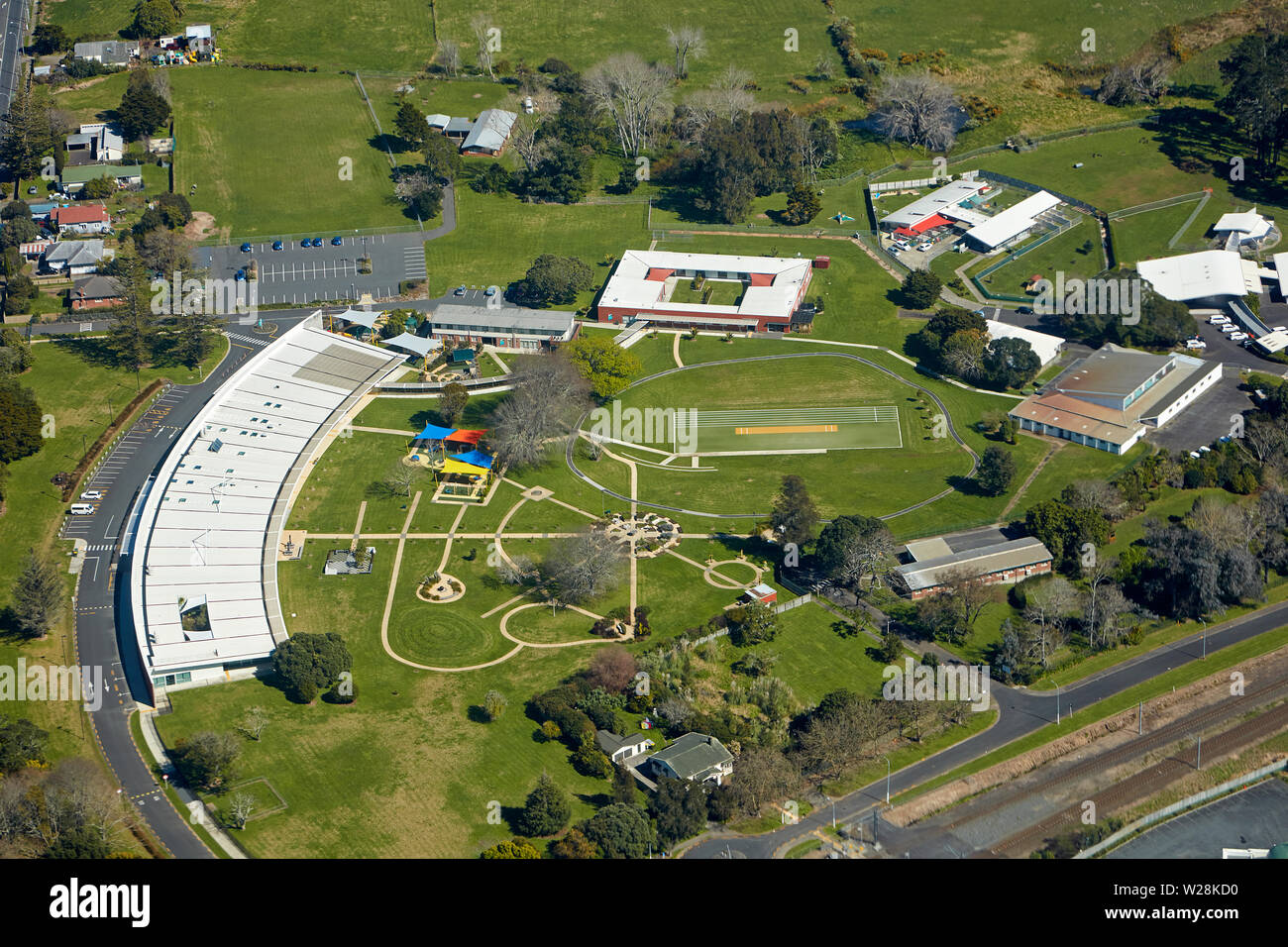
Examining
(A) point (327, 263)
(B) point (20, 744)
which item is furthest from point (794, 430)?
(B) point (20, 744)

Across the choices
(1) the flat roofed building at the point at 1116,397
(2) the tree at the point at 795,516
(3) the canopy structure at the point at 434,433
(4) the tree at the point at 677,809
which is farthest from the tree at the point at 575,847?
(1) the flat roofed building at the point at 1116,397

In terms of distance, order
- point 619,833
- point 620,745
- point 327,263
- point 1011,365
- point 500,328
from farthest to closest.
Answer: point 327,263 < point 500,328 < point 1011,365 < point 620,745 < point 619,833

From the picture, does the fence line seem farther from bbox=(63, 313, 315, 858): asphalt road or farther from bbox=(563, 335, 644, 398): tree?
bbox=(563, 335, 644, 398): tree

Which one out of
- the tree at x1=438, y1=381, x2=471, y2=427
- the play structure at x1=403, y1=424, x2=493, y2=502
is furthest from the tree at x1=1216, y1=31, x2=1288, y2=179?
the play structure at x1=403, y1=424, x2=493, y2=502

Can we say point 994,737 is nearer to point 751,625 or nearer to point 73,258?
point 751,625

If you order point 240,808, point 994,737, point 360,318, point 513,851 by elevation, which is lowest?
point 240,808

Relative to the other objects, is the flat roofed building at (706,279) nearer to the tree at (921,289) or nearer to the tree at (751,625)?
the tree at (921,289)

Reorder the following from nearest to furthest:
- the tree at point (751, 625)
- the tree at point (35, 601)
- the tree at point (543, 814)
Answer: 1. the tree at point (543, 814)
2. the tree at point (751, 625)
3. the tree at point (35, 601)

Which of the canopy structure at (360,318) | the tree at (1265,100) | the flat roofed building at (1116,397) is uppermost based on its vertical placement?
the tree at (1265,100)
